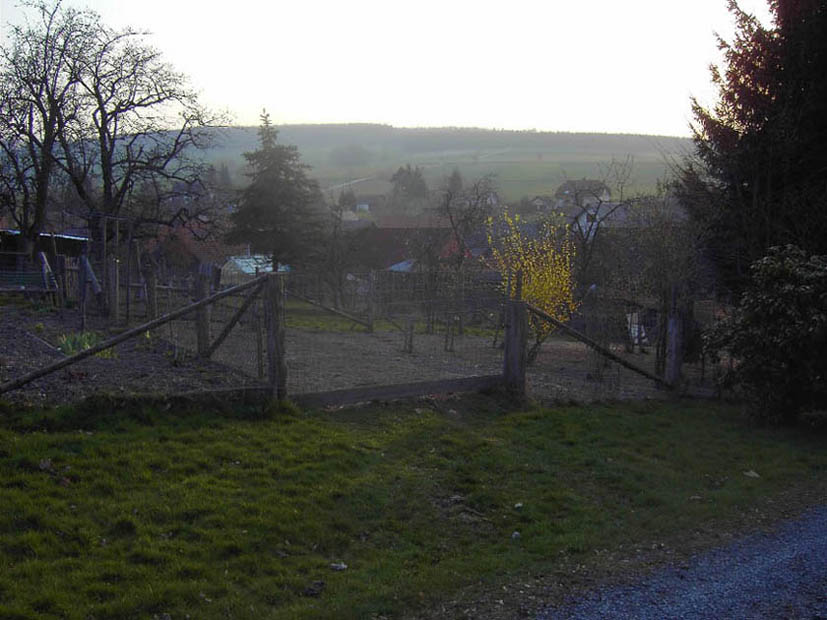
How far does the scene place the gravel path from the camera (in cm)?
455

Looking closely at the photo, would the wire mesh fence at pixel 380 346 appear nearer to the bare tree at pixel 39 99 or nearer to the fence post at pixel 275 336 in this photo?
the fence post at pixel 275 336

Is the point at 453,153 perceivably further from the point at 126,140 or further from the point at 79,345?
the point at 79,345

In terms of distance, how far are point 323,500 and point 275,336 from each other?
2884 mm

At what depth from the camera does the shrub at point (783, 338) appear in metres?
9.53

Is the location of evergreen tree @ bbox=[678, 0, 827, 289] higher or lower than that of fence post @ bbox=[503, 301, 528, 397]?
higher

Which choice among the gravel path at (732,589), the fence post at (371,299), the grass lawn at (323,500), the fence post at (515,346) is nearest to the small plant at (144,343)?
the grass lawn at (323,500)

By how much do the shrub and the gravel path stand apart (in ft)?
14.1

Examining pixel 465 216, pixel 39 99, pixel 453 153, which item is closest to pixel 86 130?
pixel 39 99

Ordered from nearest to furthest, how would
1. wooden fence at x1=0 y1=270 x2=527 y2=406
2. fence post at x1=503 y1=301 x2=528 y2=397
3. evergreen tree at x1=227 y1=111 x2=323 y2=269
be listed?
1. wooden fence at x1=0 y1=270 x2=527 y2=406
2. fence post at x1=503 y1=301 x2=528 y2=397
3. evergreen tree at x1=227 y1=111 x2=323 y2=269

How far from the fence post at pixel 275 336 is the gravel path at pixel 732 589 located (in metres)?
4.75

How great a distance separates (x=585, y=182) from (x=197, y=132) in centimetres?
1659

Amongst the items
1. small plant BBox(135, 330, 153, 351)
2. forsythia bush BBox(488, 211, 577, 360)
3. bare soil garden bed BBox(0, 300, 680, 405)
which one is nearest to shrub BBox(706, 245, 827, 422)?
bare soil garden bed BBox(0, 300, 680, 405)

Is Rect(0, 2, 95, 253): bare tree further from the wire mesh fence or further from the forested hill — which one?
the forested hill

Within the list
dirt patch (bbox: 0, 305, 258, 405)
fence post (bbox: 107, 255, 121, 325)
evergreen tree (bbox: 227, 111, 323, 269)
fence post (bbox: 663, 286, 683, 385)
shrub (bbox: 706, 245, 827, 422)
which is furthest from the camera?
evergreen tree (bbox: 227, 111, 323, 269)
